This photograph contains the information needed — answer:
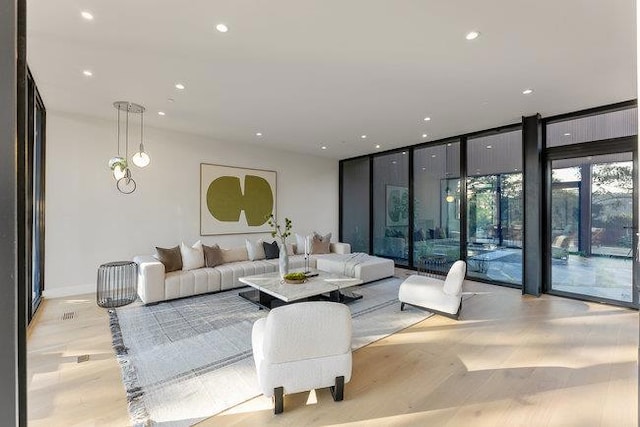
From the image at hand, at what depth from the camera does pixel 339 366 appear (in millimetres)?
2256

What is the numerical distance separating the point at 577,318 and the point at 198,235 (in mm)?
6120

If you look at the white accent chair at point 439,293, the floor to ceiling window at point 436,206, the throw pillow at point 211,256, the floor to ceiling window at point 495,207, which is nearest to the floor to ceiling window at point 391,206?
the floor to ceiling window at point 436,206

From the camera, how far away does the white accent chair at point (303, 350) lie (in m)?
2.11

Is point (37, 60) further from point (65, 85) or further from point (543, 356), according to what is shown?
point (543, 356)

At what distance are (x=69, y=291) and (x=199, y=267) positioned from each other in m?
1.96

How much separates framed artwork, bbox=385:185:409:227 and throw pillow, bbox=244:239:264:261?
10.8 feet

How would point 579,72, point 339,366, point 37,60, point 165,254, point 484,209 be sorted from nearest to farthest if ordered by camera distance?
1. point 339,366
2. point 37,60
3. point 579,72
4. point 165,254
5. point 484,209

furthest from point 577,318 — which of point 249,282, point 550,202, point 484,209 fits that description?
point 249,282

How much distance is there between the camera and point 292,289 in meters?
3.98

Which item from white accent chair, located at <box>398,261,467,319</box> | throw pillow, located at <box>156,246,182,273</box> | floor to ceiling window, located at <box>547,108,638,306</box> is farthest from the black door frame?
throw pillow, located at <box>156,246,182,273</box>

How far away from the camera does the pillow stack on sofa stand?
4410mm

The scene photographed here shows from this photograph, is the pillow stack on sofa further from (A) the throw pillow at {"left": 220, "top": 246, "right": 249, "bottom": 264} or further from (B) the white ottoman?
(B) the white ottoman

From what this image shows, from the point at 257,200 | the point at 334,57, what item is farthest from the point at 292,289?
the point at 257,200

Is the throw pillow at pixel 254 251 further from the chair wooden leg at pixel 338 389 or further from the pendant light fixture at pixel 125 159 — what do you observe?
the chair wooden leg at pixel 338 389
